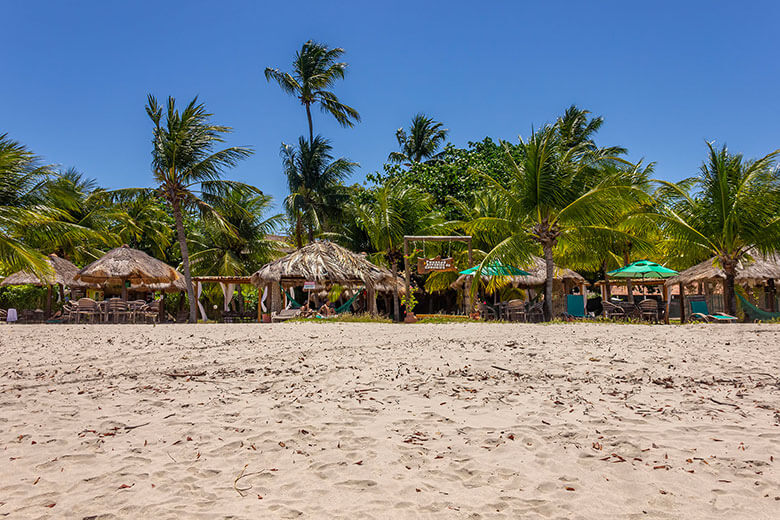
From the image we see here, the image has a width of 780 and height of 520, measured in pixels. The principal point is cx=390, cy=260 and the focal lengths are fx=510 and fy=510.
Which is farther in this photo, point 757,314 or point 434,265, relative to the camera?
point 434,265

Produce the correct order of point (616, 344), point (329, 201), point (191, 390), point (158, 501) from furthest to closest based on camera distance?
point (329, 201) → point (616, 344) → point (191, 390) → point (158, 501)

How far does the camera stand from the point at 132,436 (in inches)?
141

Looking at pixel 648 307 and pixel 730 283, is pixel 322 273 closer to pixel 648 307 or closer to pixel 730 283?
pixel 648 307

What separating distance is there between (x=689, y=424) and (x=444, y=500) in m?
2.17

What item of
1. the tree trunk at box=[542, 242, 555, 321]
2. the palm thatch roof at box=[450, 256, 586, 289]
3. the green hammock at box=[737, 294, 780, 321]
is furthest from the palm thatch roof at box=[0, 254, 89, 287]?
the green hammock at box=[737, 294, 780, 321]

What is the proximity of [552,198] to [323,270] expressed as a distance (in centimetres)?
690

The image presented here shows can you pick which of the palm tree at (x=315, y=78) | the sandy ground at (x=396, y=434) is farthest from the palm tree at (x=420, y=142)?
the sandy ground at (x=396, y=434)

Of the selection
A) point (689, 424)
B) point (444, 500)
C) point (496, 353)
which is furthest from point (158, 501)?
point (496, 353)

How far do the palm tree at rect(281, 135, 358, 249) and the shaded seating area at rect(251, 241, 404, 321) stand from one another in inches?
199

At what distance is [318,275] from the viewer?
15.2 metres

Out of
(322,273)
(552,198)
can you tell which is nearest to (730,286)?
(552,198)

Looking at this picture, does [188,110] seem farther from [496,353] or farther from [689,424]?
[689,424]

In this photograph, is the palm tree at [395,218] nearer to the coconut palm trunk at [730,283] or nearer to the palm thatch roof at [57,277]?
the coconut palm trunk at [730,283]

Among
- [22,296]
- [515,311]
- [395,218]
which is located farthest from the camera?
[22,296]
